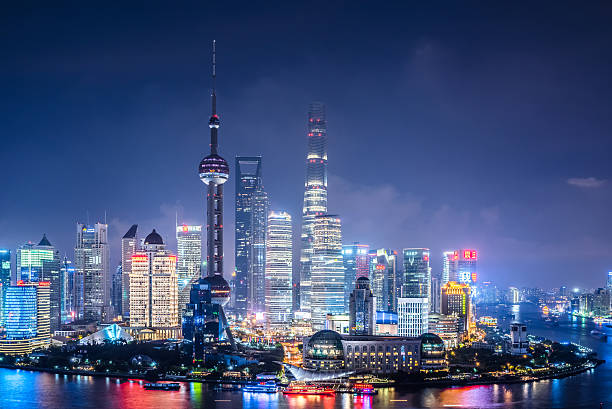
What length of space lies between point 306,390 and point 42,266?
5444 centimetres

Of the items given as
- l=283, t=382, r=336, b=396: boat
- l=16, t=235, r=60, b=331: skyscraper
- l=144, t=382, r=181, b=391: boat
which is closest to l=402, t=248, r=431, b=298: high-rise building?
l=16, t=235, r=60, b=331: skyscraper

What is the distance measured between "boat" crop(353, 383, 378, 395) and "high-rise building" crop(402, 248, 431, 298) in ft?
153

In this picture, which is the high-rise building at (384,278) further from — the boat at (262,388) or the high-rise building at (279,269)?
the boat at (262,388)

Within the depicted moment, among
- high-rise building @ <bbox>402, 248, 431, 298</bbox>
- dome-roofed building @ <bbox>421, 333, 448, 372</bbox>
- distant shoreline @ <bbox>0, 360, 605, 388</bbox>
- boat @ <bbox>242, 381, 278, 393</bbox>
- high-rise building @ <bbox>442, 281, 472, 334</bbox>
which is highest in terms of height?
high-rise building @ <bbox>402, 248, 431, 298</bbox>

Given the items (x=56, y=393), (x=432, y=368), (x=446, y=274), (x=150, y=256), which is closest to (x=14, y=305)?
(x=150, y=256)

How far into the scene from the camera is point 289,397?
4394 centimetres

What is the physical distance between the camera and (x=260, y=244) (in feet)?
368

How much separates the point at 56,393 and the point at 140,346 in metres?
18.9

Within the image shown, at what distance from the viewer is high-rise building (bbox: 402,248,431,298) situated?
9238 centimetres

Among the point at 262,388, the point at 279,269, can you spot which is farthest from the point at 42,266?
the point at 262,388

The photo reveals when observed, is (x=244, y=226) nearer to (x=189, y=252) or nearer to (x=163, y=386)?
(x=189, y=252)

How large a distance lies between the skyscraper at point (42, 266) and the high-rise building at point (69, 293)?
5752mm

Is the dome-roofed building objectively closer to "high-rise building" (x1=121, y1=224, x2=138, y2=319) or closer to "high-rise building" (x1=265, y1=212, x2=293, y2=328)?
"high-rise building" (x1=265, y1=212, x2=293, y2=328)

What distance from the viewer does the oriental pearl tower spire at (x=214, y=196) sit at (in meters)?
81.8
